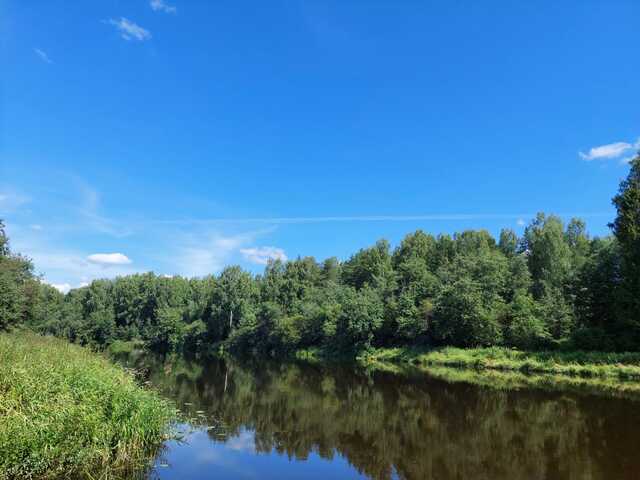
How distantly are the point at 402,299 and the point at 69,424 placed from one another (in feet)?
158

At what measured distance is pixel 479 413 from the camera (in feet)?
66.2

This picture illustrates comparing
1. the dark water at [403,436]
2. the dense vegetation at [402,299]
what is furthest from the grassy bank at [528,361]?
the dark water at [403,436]

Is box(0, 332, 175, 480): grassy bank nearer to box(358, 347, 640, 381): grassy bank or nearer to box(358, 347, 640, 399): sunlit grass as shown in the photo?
box(358, 347, 640, 399): sunlit grass

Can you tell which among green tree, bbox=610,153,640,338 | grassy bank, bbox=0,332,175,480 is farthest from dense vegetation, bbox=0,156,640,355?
grassy bank, bbox=0,332,175,480

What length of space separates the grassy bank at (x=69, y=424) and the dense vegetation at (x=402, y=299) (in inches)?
744

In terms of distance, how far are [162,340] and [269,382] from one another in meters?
60.3

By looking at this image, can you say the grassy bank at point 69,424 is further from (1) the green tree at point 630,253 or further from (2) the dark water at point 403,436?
(1) the green tree at point 630,253

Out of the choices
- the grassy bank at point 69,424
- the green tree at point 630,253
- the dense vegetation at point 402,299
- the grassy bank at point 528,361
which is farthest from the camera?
the dense vegetation at point 402,299

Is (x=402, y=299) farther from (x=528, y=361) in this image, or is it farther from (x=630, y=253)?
(x=630, y=253)

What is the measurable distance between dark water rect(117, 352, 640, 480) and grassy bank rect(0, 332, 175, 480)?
1.15m

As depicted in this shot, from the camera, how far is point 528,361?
38031mm

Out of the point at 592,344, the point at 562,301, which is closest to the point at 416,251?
the point at 562,301

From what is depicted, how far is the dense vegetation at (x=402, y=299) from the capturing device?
38.4 meters

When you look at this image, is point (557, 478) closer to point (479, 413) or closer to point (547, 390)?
point (479, 413)
